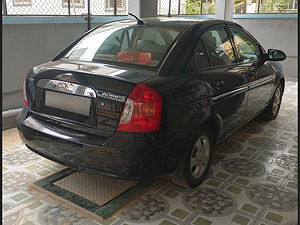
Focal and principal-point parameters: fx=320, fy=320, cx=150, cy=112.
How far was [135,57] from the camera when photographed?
2619mm

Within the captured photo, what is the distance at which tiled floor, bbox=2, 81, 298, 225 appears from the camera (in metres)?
2.38

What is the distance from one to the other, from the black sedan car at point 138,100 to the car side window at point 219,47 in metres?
0.01

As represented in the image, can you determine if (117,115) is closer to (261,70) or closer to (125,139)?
(125,139)

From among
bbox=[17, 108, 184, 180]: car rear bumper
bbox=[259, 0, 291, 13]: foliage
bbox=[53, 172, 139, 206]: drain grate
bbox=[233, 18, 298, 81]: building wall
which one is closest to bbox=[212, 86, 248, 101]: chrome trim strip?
bbox=[17, 108, 184, 180]: car rear bumper

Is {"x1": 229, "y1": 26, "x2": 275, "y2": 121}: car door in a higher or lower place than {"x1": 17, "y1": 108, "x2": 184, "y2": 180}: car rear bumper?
higher

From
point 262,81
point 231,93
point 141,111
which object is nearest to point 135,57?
point 141,111

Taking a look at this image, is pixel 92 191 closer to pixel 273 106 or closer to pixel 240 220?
pixel 240 220

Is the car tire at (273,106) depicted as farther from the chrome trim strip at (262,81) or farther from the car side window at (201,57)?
the car side window at (201,57)

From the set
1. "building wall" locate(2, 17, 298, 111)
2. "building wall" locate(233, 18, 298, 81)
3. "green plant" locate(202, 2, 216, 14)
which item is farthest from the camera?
"green plant" locate(202, 2, 216, 14)

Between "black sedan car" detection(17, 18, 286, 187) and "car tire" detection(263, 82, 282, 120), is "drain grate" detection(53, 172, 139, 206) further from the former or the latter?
"car tire" detection(263, 82, 282, 120)

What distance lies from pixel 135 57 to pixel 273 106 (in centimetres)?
281

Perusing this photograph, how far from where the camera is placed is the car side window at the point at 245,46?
3.43 metres

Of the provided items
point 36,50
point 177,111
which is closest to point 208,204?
point 177,111

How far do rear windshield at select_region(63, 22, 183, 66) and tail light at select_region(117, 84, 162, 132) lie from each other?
408mm
